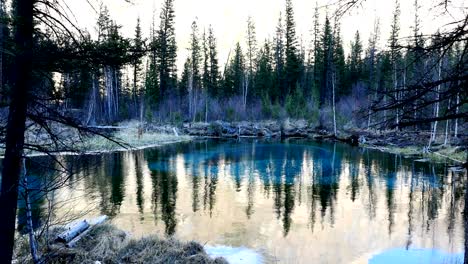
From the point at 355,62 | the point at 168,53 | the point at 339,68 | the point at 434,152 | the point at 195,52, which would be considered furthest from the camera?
the point at 195,52

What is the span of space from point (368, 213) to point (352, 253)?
331cm

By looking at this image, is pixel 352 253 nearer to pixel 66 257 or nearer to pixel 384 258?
pixel 384 258

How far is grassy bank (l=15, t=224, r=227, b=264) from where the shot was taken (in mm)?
6855

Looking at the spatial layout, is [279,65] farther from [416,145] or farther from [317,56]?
[416,145]

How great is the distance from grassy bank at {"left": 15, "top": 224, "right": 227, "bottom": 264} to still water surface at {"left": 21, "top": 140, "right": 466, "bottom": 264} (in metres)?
0.89

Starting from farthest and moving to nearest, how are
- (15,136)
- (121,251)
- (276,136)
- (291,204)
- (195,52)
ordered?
(195,52), (276,136), (291,204), (121,251), (15,136)

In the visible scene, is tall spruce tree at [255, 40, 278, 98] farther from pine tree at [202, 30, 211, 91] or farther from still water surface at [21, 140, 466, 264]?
still water surface at [21, 140, 466, 264]

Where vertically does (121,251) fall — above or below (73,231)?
below

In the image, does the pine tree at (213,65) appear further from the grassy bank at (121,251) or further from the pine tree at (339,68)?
the grassy bank at (121,251)

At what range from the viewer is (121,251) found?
758 cm

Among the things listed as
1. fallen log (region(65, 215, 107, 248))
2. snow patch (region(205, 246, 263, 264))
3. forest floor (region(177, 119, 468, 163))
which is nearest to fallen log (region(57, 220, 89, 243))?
fallen log (region(65, 215, 107, 248))

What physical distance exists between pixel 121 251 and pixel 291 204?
652 centimetres

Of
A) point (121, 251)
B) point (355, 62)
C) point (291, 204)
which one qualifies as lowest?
point (291, 204)

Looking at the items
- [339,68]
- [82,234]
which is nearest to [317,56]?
[339,68]
